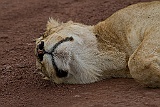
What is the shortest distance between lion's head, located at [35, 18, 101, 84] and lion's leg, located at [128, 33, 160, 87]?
682 mm

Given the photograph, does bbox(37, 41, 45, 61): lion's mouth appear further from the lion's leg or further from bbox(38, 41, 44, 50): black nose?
the lion's leg

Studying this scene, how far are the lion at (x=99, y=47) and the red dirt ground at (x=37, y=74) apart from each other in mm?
137

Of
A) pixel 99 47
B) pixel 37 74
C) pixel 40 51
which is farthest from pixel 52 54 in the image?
pixel 37 74

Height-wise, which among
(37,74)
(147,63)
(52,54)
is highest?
(52,54)

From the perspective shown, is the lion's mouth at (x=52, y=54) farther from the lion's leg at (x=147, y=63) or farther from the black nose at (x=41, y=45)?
the lion's leg at (x=147, y=63)

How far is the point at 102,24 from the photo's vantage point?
22.9 ft

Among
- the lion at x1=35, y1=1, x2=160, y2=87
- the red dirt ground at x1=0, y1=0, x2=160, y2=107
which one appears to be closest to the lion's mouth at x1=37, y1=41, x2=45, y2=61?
the lion at x1=35, y1=1, x2=160, y2=87

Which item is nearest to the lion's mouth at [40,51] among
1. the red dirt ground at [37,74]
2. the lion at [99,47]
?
the lion at [99,47]

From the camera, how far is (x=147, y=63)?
5.80m

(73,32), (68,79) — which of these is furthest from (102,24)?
(68,79)

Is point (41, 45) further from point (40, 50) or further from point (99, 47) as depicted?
point (99, 47)

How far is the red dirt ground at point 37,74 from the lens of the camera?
5.73 meters

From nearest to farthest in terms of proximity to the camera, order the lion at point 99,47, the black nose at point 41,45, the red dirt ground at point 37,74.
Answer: the red dirt ground at point 37,74 < the lion at point 99,47 < the black nose at point 41,45

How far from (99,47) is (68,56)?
52 centimetres
